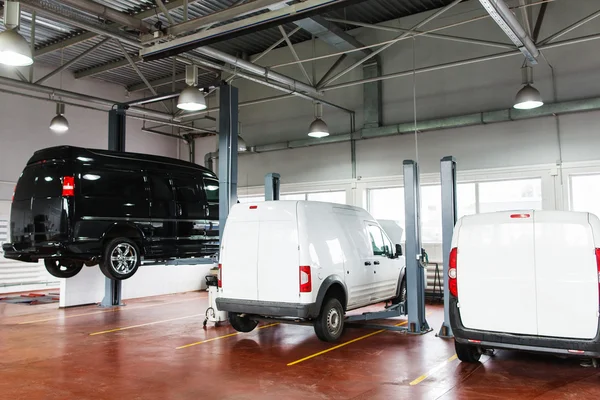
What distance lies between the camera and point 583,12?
11.5 metres

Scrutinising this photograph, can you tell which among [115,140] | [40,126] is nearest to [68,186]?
[115,140]

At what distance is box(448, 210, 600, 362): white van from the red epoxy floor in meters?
0.53

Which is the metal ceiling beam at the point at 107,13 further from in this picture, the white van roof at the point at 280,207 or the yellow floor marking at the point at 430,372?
the yellow floor marking at the point at 430,372

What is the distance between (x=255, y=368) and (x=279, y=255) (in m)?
1.52

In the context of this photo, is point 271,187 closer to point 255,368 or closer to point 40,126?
point 255,368

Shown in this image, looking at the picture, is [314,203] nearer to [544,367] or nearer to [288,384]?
[288,384]

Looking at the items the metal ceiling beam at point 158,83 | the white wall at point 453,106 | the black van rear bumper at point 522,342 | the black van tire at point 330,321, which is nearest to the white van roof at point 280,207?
the black van tire at point 330,321

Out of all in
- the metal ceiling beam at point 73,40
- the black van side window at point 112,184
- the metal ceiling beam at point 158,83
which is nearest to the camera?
the black van side window at point 112,184

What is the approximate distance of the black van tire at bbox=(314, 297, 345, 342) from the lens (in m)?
7.30

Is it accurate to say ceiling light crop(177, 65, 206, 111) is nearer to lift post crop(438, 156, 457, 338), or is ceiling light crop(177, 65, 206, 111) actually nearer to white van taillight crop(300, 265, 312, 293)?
white van taillight crop(300, 265, 312, 293)

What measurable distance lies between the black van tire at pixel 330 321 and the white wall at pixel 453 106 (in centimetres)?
692

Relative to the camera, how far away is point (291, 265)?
6.94 meters

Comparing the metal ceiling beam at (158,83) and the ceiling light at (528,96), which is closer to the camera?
the ceiling light at (528,96)

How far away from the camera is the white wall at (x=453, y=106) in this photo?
11.6 metres
